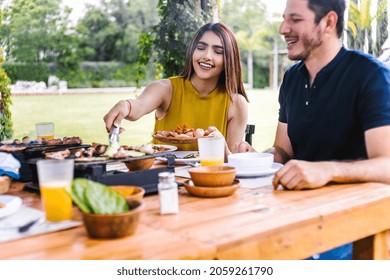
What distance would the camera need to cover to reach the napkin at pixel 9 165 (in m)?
1.93

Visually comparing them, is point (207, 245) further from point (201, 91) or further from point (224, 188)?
point (201, 91)

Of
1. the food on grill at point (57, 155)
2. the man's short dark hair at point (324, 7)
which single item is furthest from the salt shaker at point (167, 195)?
the man's short dark hair at point (324, 7)

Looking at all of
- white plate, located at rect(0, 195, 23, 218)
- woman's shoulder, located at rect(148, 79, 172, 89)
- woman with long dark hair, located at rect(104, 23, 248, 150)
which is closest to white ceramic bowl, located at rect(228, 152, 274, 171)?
white plate, located at rect(0, 195, 23, 218)

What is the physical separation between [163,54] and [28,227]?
4.45m

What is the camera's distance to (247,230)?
1.33 meters

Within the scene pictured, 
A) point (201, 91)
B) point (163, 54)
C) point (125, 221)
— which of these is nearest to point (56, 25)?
point (163, 54)

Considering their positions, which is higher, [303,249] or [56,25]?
[56,25]

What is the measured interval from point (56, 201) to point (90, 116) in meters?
16.2

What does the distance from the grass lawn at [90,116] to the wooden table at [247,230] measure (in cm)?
1035

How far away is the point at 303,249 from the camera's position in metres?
1.44

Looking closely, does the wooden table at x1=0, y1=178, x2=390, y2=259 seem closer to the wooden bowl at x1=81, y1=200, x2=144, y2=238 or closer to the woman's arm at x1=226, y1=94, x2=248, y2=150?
the wooden bowl at x1=81, y1=200, x2=144, y2=238

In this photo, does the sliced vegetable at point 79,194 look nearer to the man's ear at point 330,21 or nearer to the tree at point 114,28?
the man's ear at point 330,21

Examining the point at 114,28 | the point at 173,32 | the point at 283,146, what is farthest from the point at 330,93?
the point at 114,28

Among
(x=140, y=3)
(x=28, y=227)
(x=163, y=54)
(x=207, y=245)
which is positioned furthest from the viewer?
(x=140, y=3)
